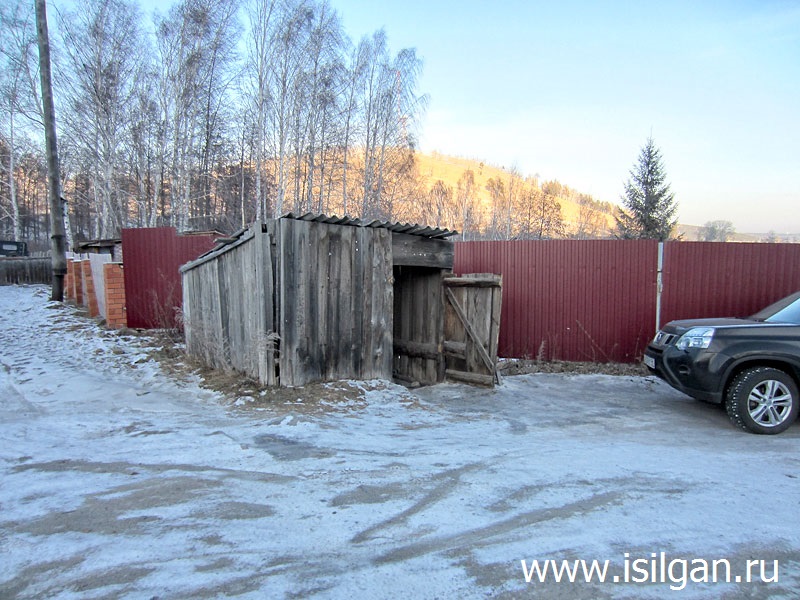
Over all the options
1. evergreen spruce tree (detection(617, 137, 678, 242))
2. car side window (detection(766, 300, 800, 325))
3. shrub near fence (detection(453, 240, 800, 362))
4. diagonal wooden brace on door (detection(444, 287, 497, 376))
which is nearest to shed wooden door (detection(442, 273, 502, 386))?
diagonal wooden brace on door (detection(444, 287, 497, 376))

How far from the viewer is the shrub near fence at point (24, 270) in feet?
82.2

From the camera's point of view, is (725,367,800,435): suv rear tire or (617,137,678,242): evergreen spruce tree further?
(617,137,678,242): evergreen spruce tree

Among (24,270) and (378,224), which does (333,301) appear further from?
(24,270)

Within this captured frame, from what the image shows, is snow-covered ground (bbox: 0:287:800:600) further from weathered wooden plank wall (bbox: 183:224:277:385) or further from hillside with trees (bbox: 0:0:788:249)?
hillside with trees (bbox: 0:0:788:249)

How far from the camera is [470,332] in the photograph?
7488 mm

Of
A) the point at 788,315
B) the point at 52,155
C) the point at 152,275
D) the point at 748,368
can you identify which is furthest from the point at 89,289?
the point at 788,315

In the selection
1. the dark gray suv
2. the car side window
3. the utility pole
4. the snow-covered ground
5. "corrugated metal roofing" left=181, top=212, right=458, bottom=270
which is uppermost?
the utility pole

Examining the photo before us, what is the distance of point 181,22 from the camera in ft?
61.1

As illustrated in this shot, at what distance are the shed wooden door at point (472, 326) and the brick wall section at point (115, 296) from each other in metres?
6.81

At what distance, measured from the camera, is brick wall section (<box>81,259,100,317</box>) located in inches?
440

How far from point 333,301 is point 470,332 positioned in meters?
2.47

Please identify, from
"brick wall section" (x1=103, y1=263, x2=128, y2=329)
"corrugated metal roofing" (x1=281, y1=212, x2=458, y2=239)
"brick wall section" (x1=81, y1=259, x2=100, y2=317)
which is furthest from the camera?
"brick wall section" (x1=81, y1=259, x2=100, y2=317)

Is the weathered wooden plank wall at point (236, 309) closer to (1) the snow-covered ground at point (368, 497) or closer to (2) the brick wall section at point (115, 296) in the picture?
(1) the snow-covered ground at point (368, 497)

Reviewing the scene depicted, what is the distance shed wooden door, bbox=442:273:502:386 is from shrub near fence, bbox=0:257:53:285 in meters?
27.8
